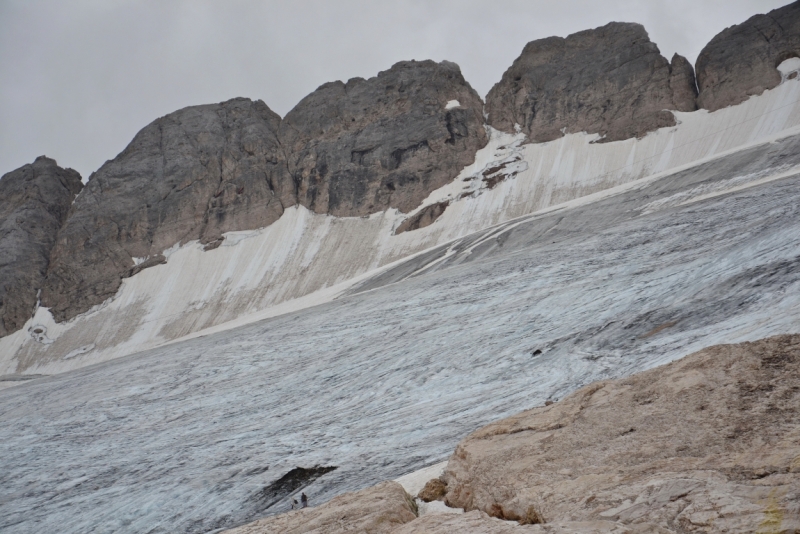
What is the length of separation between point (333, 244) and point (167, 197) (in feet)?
90.4

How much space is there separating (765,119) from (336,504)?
65.7 meters

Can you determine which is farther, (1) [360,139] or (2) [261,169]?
(2) [261,169]

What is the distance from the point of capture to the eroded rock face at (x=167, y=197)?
259ft

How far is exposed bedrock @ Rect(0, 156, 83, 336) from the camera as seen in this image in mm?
77500

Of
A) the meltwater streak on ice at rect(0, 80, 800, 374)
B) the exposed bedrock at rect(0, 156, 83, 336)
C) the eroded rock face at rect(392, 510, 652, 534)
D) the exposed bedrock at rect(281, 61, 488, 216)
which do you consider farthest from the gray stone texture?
the eroded rock face at rect(392, 510, 652, 534)

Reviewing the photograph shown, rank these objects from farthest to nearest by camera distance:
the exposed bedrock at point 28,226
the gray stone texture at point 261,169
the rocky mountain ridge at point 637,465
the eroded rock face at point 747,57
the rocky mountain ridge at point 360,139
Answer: the gray stone texture at point 261,169, the exposed bedrock at point 28,226, the rocky mountain ridge at point 360,139, the eroded rock face at point 747,57, the rocky mountain ridge at point 637,465

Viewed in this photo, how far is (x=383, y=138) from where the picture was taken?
271 ft

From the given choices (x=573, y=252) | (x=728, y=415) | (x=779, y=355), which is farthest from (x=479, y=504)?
(x=573, y=252)

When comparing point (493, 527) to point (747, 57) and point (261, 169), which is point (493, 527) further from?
point (261, 169)

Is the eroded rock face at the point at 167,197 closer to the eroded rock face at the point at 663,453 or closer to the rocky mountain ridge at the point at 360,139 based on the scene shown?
the rocky mountain ridge at the point at 360,139

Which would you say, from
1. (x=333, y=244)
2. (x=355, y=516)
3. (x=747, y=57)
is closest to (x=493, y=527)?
(x=355, y=516)

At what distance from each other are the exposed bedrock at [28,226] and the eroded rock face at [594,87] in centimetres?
5951

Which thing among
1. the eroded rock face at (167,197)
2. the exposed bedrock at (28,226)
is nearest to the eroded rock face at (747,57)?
the eroded rock face at (167,197)

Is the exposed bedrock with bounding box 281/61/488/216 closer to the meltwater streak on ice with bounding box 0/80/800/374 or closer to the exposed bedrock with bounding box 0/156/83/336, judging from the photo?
the meltwater streak on ice with bounding box 0/80/800/374
